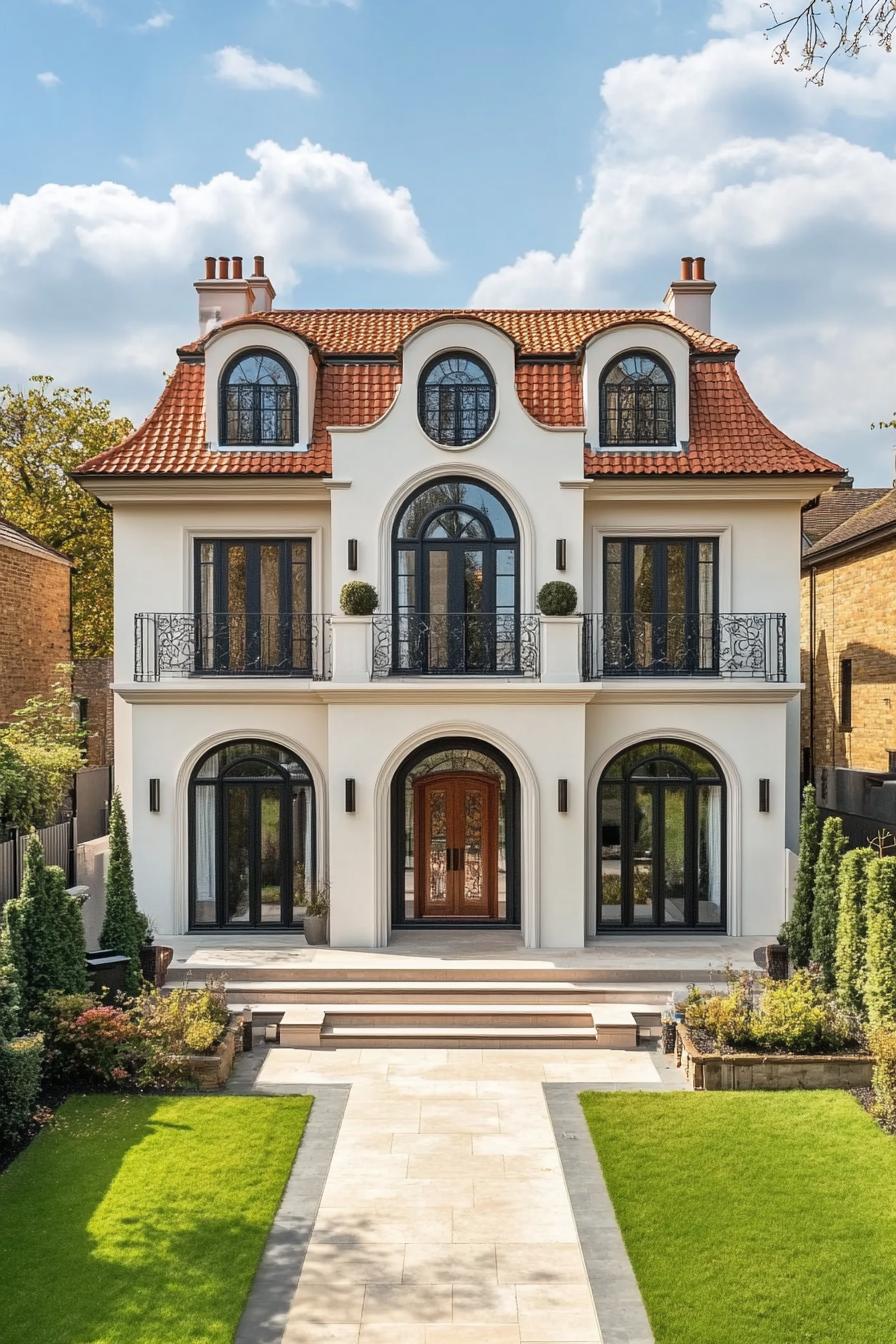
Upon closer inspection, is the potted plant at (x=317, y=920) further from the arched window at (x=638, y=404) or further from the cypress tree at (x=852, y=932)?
the arched window at (x=638, y=404)

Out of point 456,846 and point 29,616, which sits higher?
point 29,616

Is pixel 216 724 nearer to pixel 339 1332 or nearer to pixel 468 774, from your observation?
pixel 468 774

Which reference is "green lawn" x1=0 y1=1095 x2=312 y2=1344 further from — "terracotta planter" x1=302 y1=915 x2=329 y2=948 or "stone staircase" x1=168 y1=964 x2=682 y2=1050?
"terracotta planter" x1=302 y1=915 x2=329 y2=948

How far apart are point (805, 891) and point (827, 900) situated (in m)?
0.81

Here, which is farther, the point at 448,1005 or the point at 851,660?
the point at 851,660

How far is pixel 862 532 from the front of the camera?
20.5 metres

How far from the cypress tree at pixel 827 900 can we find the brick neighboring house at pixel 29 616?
15.6 meters

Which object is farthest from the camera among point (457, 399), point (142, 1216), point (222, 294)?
point (222, 294)

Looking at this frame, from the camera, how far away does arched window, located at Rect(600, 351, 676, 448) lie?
16906 mm

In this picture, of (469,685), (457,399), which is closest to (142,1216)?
(469,685)

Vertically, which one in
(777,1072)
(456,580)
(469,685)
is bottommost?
Result: (777,1072)

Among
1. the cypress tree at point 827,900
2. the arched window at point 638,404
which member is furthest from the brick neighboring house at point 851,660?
the arched window at point 638,404

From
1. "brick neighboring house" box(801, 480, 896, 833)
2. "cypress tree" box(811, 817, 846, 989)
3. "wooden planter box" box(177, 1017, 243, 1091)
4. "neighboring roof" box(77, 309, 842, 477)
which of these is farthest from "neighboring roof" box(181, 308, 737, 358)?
"wooden planter box" box(177, 1017, 243, 1091)

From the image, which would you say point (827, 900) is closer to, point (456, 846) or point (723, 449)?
point (456, 846)
